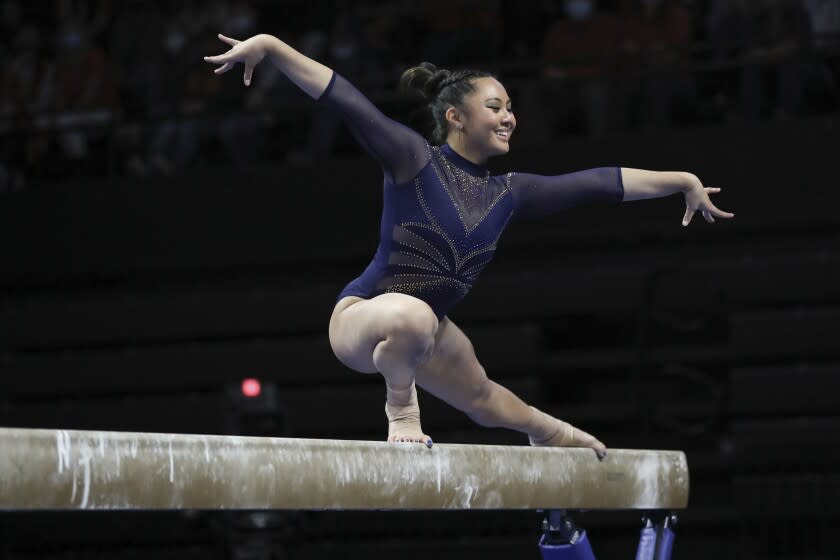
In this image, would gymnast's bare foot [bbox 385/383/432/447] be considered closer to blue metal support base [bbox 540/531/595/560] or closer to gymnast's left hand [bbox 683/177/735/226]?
blue metal support base [bbox 540/531/595/560]

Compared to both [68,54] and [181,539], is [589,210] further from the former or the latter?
[68,54]

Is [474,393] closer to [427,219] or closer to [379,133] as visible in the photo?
[427,219]

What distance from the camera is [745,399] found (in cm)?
645

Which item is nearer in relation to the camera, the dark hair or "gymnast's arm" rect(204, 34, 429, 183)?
"gymnast's arm" rect(204, 34, 429, 183)

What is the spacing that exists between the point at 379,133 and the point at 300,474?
947 mm

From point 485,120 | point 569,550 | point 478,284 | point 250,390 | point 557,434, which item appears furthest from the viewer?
point 478,284

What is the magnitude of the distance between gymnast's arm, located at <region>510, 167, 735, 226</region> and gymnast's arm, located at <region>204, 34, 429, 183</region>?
14.7 inches

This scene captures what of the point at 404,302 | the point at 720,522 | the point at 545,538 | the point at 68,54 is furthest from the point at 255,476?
the point at 68,54

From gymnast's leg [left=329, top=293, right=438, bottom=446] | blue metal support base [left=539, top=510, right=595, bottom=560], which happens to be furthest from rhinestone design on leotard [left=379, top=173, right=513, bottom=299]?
blue metal support base [left=539, top=510, right=595, bottom=560]

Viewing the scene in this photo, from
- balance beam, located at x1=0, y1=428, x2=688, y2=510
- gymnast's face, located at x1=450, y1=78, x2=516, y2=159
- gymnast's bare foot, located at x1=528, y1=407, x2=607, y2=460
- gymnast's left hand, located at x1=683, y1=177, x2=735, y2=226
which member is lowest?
balance beam, located at x1=0, y1=428, x2=688, y2=510

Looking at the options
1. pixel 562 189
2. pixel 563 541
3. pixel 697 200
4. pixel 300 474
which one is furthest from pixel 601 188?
pixel 300 474

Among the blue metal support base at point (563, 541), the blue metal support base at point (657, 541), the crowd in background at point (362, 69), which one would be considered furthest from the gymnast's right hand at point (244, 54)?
the crowd in background at point (362, 69)

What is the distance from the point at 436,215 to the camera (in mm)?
3291

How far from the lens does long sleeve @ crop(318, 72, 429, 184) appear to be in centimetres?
311
